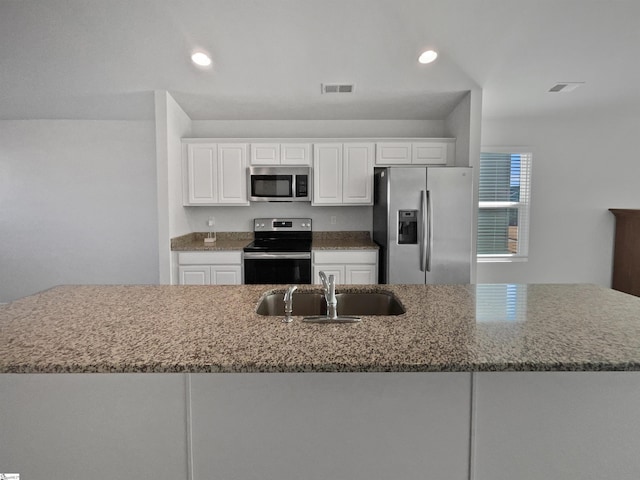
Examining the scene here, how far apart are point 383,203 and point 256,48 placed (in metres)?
1.82

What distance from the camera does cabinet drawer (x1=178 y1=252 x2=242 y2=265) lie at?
11.6 ft

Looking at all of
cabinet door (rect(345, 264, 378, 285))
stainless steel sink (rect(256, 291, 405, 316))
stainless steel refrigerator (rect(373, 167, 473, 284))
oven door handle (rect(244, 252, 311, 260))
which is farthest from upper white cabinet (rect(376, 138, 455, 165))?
stainless steel sink (rect(256, 291, 405, 316))

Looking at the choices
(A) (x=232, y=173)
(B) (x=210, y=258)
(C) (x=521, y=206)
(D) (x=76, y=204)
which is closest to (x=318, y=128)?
(A) (x=232, y=173)

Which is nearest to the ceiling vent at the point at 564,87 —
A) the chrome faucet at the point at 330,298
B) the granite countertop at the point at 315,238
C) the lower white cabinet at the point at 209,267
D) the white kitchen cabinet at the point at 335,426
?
the granite countertop at the point at 315,238

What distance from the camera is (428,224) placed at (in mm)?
3303

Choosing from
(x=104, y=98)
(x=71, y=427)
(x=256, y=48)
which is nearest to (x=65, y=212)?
(x=104, y=98)

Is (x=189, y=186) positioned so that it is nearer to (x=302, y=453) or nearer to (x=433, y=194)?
(x=433, y=194)

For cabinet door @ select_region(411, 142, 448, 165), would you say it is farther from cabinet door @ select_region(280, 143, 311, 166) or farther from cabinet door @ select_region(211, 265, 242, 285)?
cabinet door @ select_region(211, 265, 242, 285)

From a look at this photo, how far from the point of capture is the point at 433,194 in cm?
331

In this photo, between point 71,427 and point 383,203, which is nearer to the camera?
point 71,427

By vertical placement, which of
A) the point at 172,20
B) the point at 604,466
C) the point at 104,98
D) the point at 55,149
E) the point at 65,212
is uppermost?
the point at 172,20

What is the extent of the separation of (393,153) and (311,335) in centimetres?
315

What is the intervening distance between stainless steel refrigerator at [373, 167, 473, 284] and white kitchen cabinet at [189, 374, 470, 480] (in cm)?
238

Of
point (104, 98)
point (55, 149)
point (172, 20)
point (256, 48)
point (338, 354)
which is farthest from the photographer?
point (55, 149)
